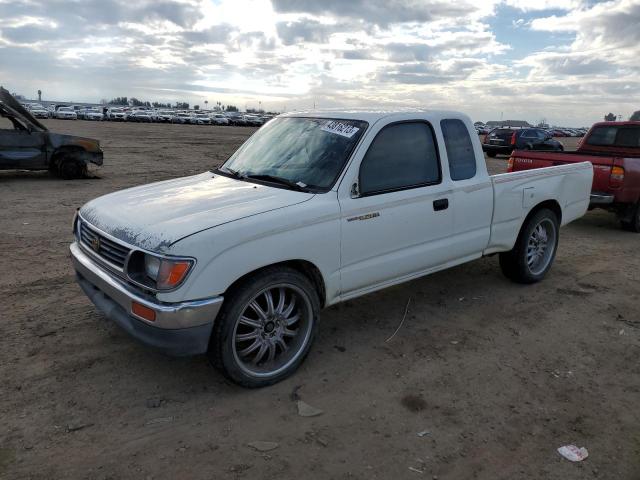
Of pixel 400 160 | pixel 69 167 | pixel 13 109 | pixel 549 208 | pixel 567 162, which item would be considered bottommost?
pixel 69 167

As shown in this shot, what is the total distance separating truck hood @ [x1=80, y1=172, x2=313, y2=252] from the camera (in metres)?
3.25

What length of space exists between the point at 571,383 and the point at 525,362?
38 centimetres

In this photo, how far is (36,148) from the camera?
12383 millimetres

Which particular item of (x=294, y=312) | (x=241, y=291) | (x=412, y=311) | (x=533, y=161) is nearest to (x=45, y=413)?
(x=241, y=291)

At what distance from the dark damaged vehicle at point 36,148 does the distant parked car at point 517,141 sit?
17.7 metres

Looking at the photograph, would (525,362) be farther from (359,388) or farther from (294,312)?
(294,312)

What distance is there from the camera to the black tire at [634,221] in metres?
8.84

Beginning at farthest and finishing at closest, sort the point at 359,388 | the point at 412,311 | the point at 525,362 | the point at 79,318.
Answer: the point at 412,311, the point at 79,318, the point at 525,362, the point at 359,388

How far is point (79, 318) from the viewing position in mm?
4551

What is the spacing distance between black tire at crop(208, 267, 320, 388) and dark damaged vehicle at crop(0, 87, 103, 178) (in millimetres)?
10939

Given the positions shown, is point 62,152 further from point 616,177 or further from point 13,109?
point 616,177

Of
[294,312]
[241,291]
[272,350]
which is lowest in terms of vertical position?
[272,350]

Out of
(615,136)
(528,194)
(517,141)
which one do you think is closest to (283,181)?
(528,194)

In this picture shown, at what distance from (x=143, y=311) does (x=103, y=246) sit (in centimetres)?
72
